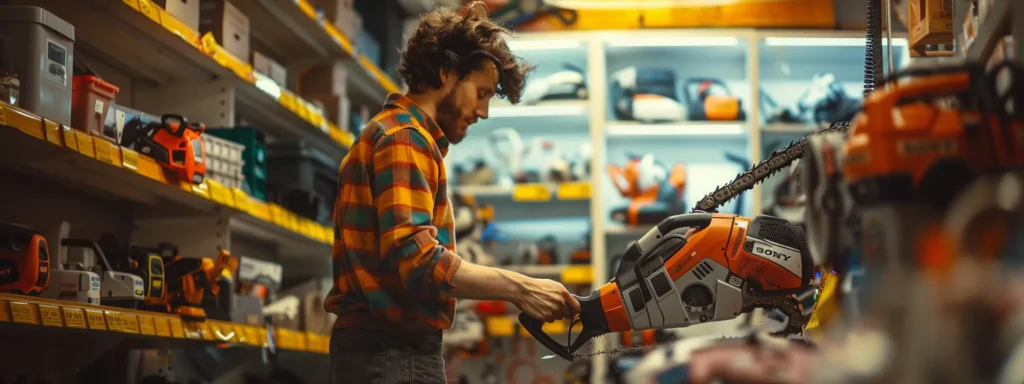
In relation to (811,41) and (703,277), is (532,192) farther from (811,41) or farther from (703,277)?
(703,277)

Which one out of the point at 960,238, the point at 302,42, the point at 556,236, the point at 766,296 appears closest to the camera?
the point at 960,238

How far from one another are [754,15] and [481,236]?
1.98 meters

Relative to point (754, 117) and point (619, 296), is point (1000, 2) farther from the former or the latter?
point (754, 117)

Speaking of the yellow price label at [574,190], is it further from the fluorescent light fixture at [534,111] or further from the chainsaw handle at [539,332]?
the chainsaw handle at [539,332]

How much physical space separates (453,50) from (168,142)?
1.02 meters

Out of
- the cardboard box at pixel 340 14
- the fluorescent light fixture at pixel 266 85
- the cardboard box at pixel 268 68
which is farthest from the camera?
the cardboard box at pixel 340 14

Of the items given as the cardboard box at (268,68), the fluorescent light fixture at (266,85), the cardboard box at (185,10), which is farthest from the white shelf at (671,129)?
the cardboard box at (185,10)

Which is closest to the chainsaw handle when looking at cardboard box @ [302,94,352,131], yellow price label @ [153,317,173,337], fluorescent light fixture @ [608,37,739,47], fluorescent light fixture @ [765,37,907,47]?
yellow price label @ [153,317,173,337]

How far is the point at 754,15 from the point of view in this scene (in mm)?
6102

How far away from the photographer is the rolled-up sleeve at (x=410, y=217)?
85.8 inches

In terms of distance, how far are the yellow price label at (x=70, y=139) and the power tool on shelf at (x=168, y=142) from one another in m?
0.47

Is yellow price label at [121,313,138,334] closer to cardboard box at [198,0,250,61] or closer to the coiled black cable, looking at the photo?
cardboard box at [198,0,250,61]

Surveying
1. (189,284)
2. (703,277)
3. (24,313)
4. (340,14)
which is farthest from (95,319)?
(340,14)

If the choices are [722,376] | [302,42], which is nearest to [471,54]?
[722,376]
